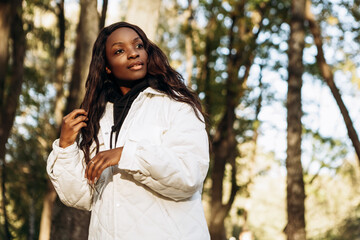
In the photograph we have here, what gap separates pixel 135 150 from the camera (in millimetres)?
2385

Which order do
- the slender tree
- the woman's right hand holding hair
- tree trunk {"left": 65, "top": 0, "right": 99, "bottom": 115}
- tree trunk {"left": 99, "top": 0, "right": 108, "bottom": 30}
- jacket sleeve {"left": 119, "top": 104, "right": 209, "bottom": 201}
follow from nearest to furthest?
jacket sleeve {"left": 119, "top": 104, "right": 209, "bottom": 201} < the woman's right hand holding hair < tree trunk {"left": 65, "top": 0, "right": 99, "bottom": 115} < tree trunk {"left": 99, "top": 0, "right": 108, "bottom": 30} < the slender tree

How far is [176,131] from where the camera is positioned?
2.54 metres

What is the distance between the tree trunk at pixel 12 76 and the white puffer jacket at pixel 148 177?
4.77 m

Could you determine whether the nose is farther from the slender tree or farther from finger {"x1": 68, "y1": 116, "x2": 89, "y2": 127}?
the slender tree

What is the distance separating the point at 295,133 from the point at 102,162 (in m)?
5.75

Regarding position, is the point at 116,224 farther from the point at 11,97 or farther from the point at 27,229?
the point at 27,229

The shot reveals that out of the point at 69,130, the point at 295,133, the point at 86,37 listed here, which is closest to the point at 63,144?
the point at 69,130

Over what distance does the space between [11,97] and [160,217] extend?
7.26 m

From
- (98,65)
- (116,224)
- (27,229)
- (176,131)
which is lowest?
(27,229)

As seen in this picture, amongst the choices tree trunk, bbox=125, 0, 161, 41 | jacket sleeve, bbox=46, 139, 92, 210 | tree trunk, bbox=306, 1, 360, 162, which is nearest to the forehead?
jacket sleeve, bbox=46, 139, 92, 210

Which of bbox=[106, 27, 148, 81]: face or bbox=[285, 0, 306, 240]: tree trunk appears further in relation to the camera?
bbox=[285, 0, 306, 240]: tree trunk

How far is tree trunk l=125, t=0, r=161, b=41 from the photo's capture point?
5383 mm

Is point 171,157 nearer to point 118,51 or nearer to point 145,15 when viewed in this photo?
point 118,51

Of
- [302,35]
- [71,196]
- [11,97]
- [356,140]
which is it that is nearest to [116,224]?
[71,196]
